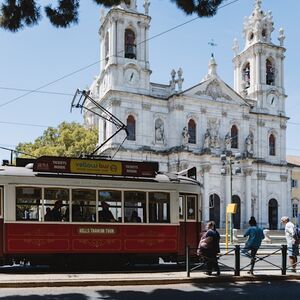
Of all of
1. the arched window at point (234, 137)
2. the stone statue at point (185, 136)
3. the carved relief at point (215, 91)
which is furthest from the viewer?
the arched window at point (234, 137)

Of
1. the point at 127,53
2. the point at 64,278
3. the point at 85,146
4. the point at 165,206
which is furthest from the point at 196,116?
the point at 64,278

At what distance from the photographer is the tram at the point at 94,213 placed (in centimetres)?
1427

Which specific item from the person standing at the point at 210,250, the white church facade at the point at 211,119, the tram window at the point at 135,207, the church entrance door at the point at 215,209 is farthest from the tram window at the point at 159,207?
the church entrance door at the point at 215,209

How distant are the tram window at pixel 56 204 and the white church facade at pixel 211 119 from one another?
101ft

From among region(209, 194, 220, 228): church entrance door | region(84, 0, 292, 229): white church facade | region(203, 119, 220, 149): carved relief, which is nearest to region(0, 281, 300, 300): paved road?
region(84, 0, 292, 229): white church facade

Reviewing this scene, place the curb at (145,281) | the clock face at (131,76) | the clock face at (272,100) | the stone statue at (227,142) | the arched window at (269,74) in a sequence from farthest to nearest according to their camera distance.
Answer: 1. the arched window at (269,74)
2. the clock face at (272,100)
3. the stone statue at (227,142)
4. the clock face at (131,76)
5. the curb at (145,281)

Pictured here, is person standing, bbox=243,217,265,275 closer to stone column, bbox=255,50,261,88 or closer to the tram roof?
the tram roof

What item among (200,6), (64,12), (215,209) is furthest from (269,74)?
(64,12)

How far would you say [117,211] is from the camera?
50.1ft

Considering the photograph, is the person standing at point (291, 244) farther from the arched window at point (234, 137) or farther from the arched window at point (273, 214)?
the arched window at point (273, 214)

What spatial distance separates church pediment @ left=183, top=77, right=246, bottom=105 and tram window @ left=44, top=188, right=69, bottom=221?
126ft

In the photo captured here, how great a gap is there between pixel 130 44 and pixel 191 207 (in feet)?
116

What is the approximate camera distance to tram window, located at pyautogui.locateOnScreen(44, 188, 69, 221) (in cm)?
1450

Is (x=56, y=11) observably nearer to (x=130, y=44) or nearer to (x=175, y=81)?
(x=130, y=44)
